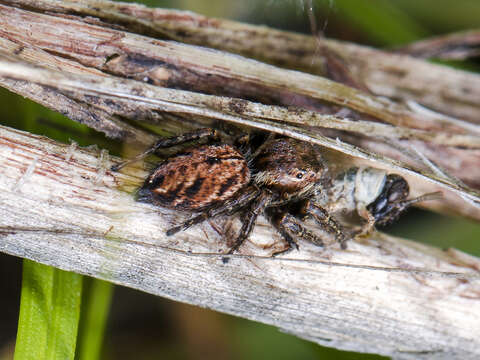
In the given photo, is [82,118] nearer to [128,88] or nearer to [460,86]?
[128,88]

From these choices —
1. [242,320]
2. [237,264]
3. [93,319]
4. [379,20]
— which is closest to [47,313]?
[93,319]

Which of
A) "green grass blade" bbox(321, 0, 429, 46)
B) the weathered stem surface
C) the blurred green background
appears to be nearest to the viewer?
the weathered stem surface

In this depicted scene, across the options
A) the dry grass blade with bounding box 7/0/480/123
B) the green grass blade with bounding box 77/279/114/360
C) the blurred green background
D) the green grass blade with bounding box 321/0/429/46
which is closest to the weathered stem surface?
the green grass blade with bounding box 77/279/114/360

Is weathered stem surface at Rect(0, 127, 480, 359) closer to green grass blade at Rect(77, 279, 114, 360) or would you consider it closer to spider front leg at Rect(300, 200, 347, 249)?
spider front leg at Rect(300, 200, 347, 249)

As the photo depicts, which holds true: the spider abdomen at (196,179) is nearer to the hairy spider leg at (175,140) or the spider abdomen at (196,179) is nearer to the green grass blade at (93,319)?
the hairy spider leg at (175,140)

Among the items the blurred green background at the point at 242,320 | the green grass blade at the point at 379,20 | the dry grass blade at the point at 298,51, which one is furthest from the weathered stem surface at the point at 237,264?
the green grass blade at the point at 379,20

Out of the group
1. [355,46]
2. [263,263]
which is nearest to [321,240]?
[263,263]
